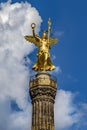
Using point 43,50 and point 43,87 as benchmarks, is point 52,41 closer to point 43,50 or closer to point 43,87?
point 43,50

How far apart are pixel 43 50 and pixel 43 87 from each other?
3607 millimetres

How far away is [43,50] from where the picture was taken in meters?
39.3

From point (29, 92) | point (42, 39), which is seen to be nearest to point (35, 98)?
point (29, 92)

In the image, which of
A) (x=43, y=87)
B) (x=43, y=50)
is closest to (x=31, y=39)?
(x=43, y=50)

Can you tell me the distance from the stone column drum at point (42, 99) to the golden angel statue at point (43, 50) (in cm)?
73

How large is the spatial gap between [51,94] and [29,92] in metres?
2.03

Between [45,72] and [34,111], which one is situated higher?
[45,72]

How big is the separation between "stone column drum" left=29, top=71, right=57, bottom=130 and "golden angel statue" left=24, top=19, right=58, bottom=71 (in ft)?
2.39

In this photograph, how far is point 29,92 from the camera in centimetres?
3847

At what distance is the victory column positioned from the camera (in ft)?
119

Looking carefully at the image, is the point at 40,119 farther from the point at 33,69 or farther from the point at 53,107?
the point at 33,69

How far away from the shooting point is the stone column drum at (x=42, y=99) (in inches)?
1420

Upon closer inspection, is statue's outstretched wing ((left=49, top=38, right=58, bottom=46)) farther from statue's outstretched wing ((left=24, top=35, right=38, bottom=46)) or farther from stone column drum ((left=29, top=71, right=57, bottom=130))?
stone column drum ((left=29, top=71, right=57, bottom=130))

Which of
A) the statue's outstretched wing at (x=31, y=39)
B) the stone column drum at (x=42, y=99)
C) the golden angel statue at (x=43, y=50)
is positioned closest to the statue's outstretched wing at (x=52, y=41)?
the golden angel statue at (x=43, y=50)
